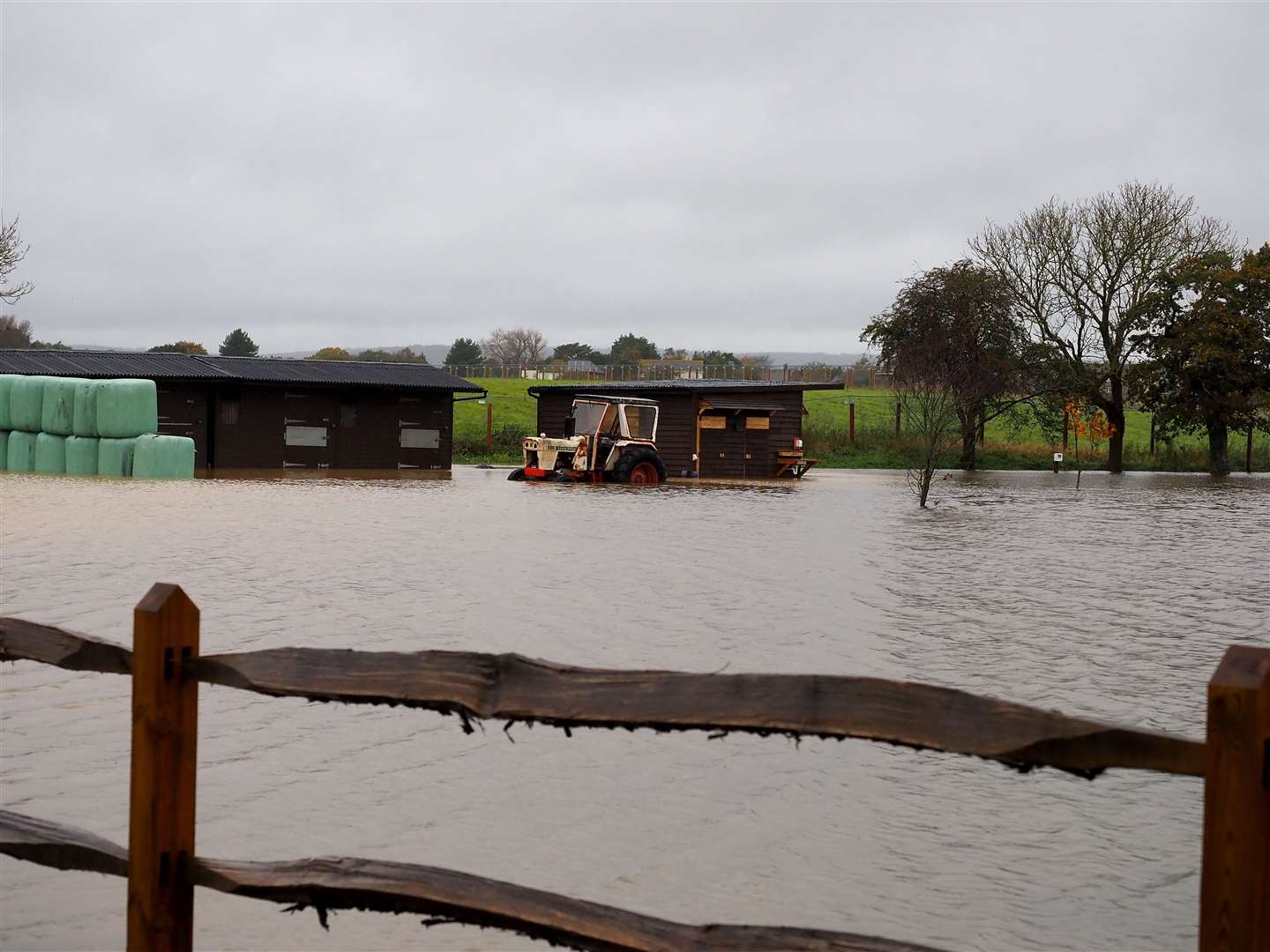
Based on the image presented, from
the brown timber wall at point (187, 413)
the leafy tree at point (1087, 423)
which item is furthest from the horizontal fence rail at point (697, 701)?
the leafy tree at point (1087, 423)

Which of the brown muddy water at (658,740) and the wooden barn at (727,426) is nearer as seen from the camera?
the brown muddy water at (658,740)

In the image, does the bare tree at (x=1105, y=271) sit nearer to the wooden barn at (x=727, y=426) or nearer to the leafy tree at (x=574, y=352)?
the wooden barn at (x=727, y=426)

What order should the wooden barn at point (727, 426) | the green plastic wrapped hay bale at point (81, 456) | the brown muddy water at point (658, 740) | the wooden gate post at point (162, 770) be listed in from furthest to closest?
the wooden barn at point (727, 426) → the green plastic wrapped hay bale at point (81, 456) → the brown muddy water at point (658, 740) → the wooden gate post at point (162, 770)

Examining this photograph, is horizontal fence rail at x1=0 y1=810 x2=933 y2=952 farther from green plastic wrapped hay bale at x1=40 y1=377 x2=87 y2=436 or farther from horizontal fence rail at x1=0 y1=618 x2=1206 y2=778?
green plastic wrapped hay bale at x1=40 y1=377 x2=87 y2=436

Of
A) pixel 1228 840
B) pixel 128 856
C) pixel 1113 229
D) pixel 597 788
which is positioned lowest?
pixel 597 788

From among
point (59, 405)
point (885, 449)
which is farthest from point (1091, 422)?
point (59, 405)

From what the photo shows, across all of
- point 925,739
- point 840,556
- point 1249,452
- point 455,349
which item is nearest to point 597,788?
point 925,739

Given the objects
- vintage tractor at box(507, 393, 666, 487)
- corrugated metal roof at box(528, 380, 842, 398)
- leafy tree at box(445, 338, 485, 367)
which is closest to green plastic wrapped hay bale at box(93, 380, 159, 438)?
vintage tractor at box(507, 393, 666, 487)

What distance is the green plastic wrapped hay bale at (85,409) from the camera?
106 ft

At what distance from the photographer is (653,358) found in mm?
121750

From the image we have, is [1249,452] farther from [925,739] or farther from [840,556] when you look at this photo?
[925,739]

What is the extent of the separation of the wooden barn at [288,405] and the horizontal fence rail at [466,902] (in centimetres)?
3786

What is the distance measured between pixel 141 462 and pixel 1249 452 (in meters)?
41.9

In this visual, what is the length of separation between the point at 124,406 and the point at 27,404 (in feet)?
8.85
